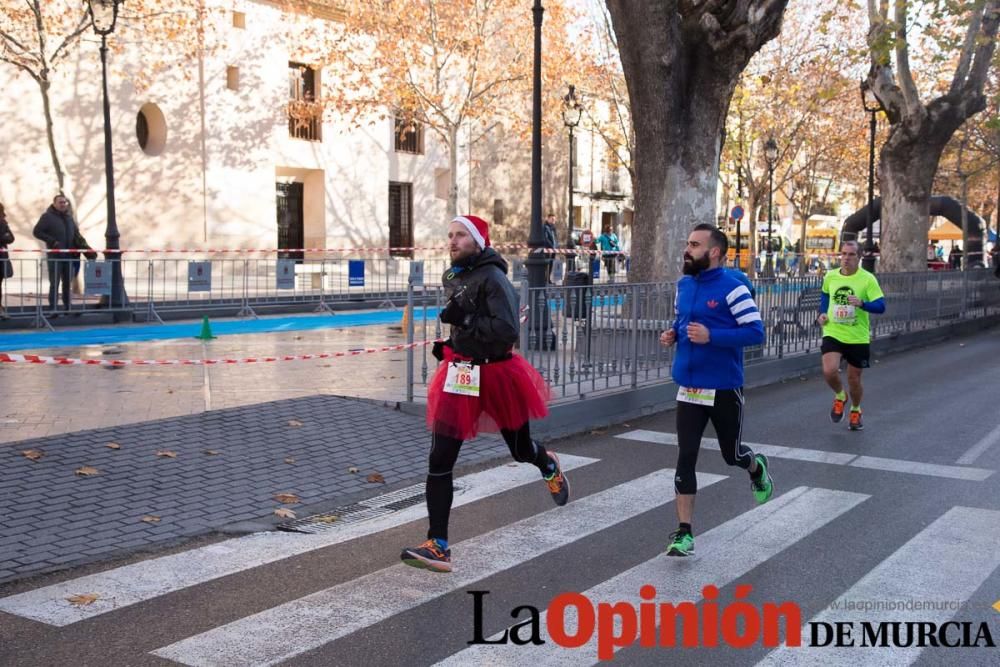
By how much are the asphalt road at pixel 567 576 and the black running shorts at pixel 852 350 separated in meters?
1.65

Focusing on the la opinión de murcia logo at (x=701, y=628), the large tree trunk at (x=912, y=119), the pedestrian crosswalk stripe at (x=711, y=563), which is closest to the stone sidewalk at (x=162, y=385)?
the pedestrian crosswalk stripe at (x=711, y=563)

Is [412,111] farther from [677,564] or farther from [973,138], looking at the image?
[677,564]

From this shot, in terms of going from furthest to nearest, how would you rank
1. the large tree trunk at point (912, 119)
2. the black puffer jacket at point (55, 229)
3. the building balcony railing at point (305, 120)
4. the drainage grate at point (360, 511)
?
the building balcony railing at point (305, 120) → the large tree trunk at point (912, 119) → the black puffer jacket at point (55, 229) → the drainage grate at point (360, 511)

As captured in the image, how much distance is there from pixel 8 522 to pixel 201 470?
158 centimetres

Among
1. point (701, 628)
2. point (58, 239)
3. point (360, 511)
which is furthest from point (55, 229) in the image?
point (701, 628)

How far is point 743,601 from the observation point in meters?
4.88

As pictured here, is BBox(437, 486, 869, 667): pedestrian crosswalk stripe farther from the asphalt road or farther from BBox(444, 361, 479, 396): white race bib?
BBox(444, 361, 479, 396): white race bib

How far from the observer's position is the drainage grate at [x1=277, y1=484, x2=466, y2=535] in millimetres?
6254

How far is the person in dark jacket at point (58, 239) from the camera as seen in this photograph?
56.4 ft

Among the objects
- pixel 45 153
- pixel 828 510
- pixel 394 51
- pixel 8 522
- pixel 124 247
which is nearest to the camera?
pixel 8 522

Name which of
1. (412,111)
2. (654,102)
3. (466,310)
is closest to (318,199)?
(412,111)

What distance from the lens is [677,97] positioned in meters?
12.8

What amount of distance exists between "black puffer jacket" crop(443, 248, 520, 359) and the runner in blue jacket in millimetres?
967

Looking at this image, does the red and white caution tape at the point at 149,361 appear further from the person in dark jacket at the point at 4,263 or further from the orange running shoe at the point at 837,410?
the person in dark jacket at the point at 4,263
